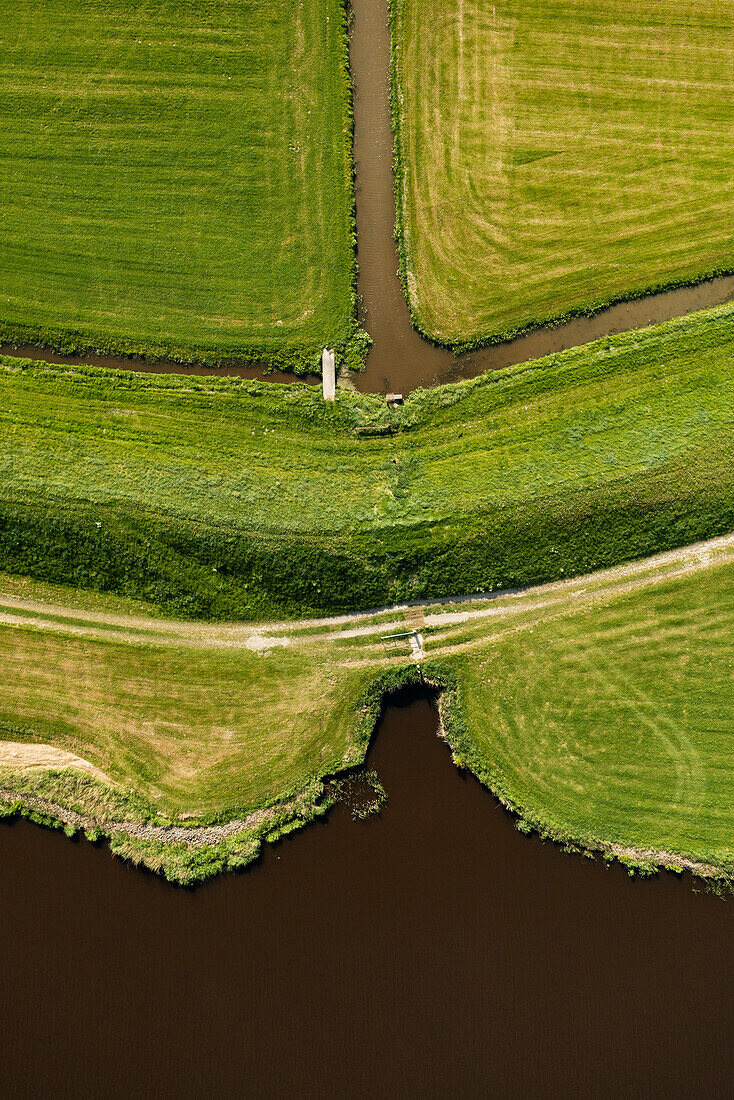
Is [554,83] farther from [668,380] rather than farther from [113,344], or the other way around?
[113,344]

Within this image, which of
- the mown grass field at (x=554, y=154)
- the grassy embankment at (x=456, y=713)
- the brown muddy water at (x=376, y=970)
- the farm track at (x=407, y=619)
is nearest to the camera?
the brown muddy water at (x=376, y=970)

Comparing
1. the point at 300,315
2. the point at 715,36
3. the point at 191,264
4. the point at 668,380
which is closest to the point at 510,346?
the point at 668,380

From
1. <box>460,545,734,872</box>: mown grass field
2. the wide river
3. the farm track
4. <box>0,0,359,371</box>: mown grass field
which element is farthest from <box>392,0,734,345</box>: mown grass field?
the wide river

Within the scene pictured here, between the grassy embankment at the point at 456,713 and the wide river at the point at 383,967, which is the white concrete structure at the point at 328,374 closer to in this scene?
the grassy embankment at the point at 456,713

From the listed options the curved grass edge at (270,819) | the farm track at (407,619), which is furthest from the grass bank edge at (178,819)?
the farm track at (407,619)

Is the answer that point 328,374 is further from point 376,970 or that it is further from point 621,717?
point 376,970

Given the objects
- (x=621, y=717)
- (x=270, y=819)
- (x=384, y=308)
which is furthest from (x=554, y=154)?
(x=270, y=819)

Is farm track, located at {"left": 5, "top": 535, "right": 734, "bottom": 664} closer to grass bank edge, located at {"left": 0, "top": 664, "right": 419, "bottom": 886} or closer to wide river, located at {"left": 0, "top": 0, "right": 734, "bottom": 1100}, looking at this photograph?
grass bank edge, located at {"left": 0, "top": 664, "right": 419, "bottom": 886}
